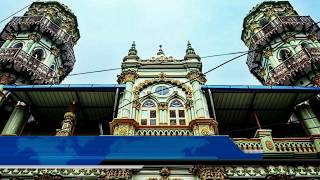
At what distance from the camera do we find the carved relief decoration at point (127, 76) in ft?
65.2

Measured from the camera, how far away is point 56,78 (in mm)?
28703

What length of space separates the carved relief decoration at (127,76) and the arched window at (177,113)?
127 inches

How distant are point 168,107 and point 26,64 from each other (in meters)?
13.0

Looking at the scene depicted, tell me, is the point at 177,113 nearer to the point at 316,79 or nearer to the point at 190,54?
the point at 190,54

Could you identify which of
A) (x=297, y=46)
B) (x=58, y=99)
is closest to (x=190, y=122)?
(x=58, y=99)

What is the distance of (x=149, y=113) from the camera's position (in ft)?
58.5

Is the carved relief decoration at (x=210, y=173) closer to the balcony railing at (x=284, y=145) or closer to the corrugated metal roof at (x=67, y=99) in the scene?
the balcony railing at (x=284, y=145)

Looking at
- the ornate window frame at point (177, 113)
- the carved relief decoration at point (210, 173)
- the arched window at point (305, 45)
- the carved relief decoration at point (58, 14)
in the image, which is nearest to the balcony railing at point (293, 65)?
the arched window at point (305, 45)

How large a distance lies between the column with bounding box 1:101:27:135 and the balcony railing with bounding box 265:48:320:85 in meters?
19.2

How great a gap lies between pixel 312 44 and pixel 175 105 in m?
15.7

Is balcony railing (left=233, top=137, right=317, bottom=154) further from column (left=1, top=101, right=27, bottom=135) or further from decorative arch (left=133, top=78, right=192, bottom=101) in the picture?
column (left=1, top=101, right=27, bottom=135)

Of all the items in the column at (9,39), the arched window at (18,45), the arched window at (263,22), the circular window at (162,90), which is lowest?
the circular window at (162,90)

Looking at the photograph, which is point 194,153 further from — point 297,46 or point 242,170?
point 297,46

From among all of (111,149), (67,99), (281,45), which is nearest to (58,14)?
(67,99)
